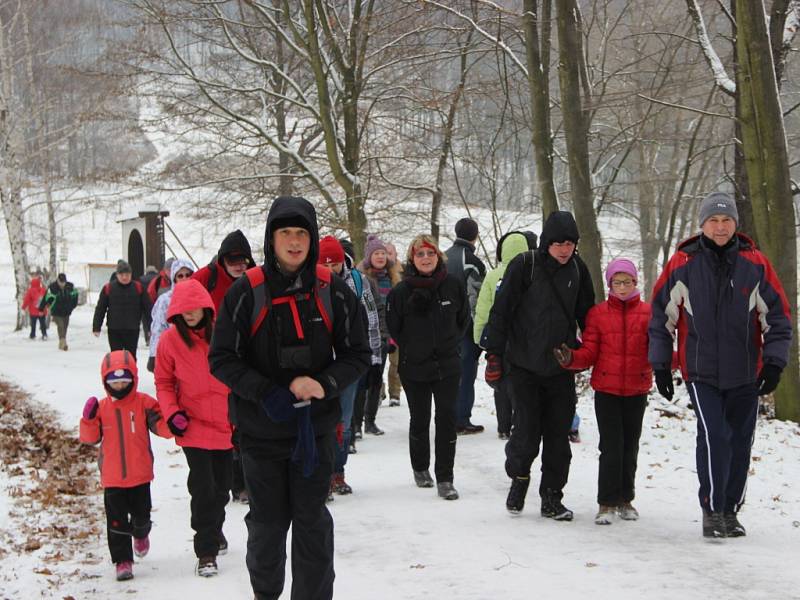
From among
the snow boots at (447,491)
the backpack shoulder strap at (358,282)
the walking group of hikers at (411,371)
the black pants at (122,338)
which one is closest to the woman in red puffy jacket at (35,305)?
the black pants at (122,338)

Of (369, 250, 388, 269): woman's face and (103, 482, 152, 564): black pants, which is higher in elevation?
(369, 250, 388, 269): woman's face

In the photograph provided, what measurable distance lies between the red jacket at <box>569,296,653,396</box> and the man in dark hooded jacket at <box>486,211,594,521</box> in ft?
0.51

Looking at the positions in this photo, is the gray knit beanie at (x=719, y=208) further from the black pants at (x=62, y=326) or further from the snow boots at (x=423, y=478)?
the black pants at (x=62, y=326)

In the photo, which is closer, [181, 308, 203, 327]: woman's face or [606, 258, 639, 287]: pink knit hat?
[181, 308, 203, 327]: woman's face

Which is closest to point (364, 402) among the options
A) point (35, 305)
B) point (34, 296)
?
point (35, 305)

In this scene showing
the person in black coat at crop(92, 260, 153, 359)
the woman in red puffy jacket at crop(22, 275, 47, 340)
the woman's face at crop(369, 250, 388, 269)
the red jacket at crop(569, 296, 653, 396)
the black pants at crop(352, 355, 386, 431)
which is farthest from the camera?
the woman in red puffy jacket at crop(22, 275, 47, 340)

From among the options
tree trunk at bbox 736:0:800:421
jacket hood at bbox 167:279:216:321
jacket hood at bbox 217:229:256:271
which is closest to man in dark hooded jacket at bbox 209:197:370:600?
jacket hood at bbox 167:279:216:321

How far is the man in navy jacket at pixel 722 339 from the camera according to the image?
5848 millimetres

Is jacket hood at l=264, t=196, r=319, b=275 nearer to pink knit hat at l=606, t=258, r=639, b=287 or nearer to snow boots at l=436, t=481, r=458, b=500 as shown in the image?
pink knit hat at l=606, t=258, r=639, b=287

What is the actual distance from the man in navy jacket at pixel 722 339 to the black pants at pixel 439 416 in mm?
1922

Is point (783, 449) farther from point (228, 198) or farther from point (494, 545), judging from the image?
point (228, 198)

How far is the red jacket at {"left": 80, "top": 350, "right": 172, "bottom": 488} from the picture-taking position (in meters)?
5.78

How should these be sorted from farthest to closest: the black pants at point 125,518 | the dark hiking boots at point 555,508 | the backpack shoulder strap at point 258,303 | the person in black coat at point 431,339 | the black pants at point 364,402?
1. the black pants at point 364,402
2. the person in black coat at point 431,339
3. the dark hiking boots at point 555,508
4. the black pants at point 125,518
5. the backpack shoulder strap at point 258,303

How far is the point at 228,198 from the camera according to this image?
73.7 ft
